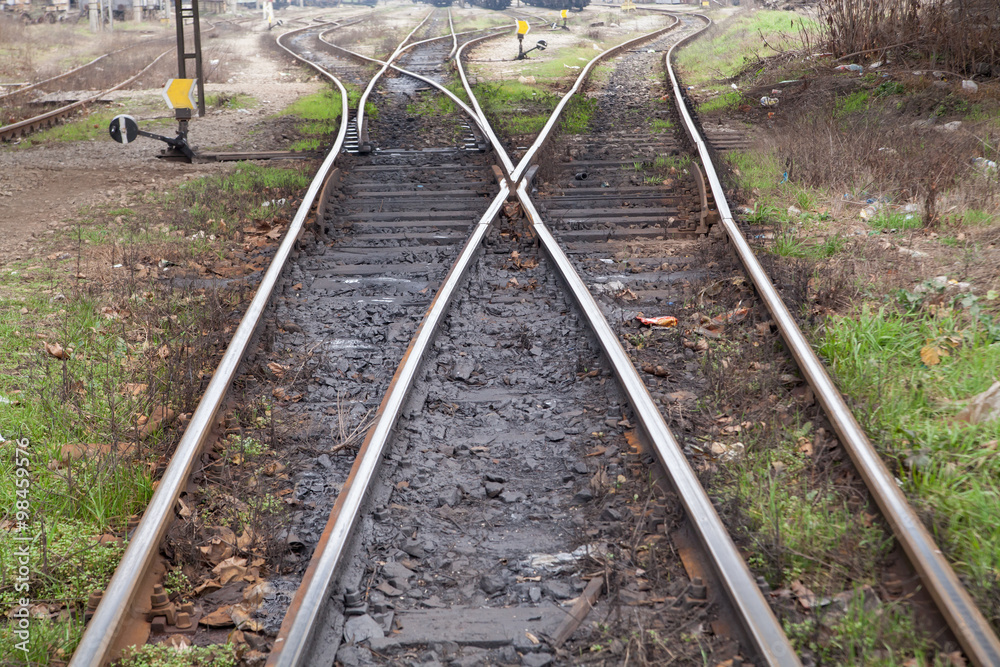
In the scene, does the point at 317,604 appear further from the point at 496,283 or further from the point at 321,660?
the point at 496,283

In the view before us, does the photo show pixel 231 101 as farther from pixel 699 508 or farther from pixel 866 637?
pixel 866 637

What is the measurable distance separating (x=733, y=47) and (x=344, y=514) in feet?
66.9

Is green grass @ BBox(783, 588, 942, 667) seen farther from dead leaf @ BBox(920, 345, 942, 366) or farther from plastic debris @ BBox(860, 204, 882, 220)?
plastic debris @ BBox(860, 204, 882, 220)

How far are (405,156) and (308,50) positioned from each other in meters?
17.9

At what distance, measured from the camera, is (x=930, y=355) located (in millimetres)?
4613

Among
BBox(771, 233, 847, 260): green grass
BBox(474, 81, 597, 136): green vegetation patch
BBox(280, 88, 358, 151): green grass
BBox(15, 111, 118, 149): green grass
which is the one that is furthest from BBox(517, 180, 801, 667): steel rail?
BBox(15, 111, 118, 149): green grass

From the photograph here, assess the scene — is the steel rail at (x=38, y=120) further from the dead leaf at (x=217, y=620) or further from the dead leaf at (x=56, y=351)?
the dead leaf at (x=217, y=620)

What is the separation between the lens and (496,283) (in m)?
6.22

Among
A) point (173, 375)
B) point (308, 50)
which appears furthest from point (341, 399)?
point (308, 50)

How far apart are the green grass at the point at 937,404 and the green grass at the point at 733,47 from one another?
13.0 meters

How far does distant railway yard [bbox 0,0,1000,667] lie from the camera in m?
2.85

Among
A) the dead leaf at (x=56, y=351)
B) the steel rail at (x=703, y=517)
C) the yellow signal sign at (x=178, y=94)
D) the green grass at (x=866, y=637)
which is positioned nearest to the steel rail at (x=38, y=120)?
the yellow signal sign at (x=178, y=94)

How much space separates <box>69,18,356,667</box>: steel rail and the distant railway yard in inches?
0.6

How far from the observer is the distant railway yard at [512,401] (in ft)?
9.36
